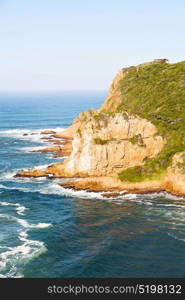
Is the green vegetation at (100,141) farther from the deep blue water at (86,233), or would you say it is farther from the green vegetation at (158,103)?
the deep blue water at (86,233)

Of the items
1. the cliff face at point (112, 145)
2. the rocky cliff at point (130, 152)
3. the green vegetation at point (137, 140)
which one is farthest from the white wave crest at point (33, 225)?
the green vegetation at point (137, 140)

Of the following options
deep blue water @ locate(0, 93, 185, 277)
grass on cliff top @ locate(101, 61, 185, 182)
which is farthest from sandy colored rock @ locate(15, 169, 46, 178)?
grass on cliff top @ locate(101, 61, 185, 182)

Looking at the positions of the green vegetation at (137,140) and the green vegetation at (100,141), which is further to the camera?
the green vegetation at (137,140)

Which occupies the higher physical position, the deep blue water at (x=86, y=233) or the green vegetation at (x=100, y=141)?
the green vegetation at (x=100, y=141)

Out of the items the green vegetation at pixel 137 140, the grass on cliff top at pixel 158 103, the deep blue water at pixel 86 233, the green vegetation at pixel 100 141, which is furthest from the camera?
the green vegetation at pixel 137 140

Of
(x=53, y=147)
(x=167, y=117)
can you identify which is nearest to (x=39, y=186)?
(x=167, y=117)

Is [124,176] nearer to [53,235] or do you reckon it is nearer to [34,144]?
[53,235]

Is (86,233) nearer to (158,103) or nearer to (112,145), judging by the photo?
(112,145)

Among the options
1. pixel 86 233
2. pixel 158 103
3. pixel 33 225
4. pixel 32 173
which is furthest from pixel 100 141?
pixel 86 233

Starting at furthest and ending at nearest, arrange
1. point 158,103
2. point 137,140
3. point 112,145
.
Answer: point 158,103 → point 137,140 → point 112,145
